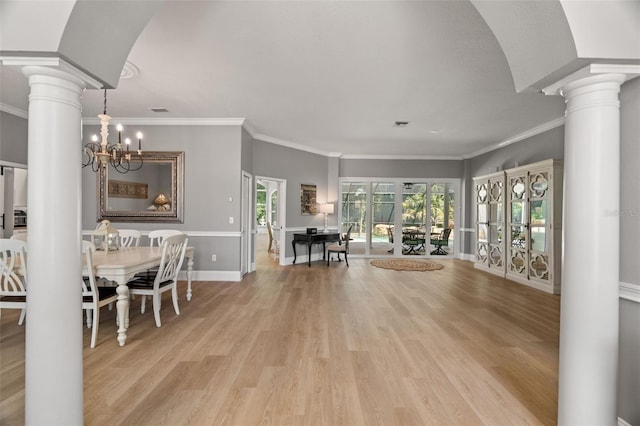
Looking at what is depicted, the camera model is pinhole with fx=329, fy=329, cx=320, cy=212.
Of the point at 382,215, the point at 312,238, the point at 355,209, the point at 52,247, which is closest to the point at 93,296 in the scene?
the point at 52,247

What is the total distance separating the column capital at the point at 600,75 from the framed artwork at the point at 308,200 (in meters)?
6.46

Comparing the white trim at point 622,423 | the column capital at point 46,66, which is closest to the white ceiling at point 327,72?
the column capital at point 46,66

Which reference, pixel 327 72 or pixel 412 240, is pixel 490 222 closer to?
pixel 412 240

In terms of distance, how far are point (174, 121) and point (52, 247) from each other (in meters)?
4.59

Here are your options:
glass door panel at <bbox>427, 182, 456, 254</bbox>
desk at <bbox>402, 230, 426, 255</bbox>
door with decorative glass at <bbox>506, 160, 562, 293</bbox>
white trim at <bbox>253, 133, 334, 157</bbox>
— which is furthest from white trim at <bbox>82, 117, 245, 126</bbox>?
glass door panel at <bbox>427, 182, 456, 254</bbox>

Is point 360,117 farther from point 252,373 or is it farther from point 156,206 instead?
point 252,373

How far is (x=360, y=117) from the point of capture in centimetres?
540

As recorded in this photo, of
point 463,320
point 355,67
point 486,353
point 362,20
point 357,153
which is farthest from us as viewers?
point 357,153

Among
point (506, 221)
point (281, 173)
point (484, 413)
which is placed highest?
point (281, 173)

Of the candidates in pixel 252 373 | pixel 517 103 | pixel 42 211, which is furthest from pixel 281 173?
pixel 42 211

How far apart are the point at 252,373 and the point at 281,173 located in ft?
17.5

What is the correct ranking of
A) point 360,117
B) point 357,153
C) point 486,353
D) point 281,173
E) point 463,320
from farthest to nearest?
point 357,153 → point 281,173 → point 360,117 → point 463,320 → point 486,353

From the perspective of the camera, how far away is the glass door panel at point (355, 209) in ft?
29.5

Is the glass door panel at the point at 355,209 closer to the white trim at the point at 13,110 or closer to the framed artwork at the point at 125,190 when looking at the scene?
the framed artwork at the point at 125,190
